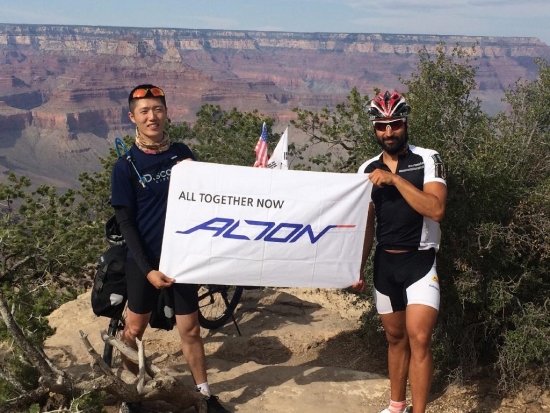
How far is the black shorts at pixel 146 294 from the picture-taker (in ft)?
13.7

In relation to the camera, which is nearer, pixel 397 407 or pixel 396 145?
pixel 396 145

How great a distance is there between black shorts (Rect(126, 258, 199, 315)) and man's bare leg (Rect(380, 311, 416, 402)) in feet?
4.66

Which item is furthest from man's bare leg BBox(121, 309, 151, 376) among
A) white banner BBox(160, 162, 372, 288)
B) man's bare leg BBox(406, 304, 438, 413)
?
man's bare leg BBox(406, 304, 438, 413)

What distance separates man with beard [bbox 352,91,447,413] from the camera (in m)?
3.87

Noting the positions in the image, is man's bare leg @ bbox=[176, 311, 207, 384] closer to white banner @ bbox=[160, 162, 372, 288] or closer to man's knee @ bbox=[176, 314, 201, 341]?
man's knee @ bbox=[176, 314, 201, 341]

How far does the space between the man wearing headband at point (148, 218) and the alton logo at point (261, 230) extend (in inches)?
15.1

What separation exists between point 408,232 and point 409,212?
15 cm

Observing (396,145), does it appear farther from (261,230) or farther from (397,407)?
(397,407)

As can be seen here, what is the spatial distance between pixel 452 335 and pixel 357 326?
80.9 inches

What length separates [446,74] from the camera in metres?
6.70

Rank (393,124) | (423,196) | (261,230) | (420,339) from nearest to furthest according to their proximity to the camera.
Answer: (423,196) < (420,339) < (393,124) < (261,230)

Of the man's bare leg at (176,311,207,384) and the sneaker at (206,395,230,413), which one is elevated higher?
the man's bare leg at (176,311,207,384)

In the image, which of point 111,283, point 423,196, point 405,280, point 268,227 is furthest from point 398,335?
point 111,283

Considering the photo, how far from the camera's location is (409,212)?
3955mm
